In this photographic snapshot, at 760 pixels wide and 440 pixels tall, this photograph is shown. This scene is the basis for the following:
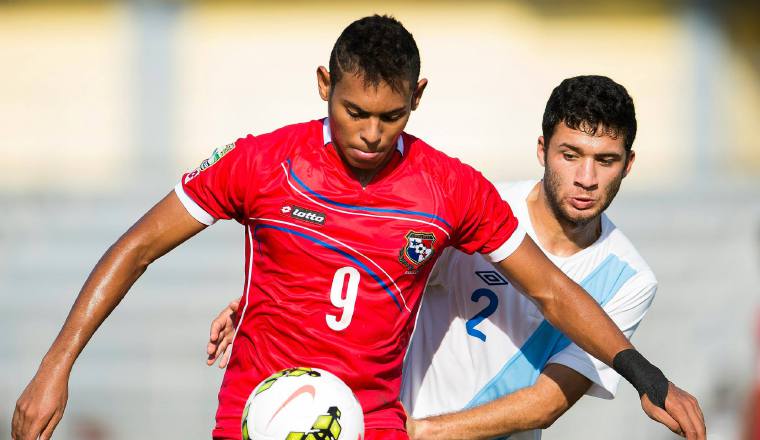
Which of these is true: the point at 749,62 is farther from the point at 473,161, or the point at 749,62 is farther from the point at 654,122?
the point at 473,161

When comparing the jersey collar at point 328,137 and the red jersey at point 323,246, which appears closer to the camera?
the red jersey at point 323,246

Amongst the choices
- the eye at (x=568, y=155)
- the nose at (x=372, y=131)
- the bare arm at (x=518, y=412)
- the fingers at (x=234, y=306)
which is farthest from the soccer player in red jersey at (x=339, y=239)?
the eye at (x=568, y=155)

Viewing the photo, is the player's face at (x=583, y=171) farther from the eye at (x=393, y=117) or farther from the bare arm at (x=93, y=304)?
the bare arm at (x=93, y=304)

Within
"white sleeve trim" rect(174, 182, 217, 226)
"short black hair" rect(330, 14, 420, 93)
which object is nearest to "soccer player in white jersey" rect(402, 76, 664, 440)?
"short black hair" rect(330, 14, 420, 93)

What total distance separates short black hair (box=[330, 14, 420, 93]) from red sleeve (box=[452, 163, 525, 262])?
1.57ft

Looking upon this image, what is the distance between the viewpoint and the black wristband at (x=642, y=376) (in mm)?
4172

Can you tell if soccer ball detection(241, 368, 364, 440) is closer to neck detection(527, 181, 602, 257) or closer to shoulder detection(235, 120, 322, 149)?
shoulder detection(235, 120, 322, 149)

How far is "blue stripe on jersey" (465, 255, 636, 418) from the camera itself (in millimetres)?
5156

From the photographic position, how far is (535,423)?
4.98 metres

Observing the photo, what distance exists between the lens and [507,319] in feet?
17.1

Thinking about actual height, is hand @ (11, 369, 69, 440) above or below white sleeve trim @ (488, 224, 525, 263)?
below

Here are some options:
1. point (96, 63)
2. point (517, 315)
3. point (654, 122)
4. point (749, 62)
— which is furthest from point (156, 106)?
point (517, 315)

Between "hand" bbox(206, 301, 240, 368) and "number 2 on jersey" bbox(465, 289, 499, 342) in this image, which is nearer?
"hand" bbox(206, 301, 240, 368)

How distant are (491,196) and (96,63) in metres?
10.0
